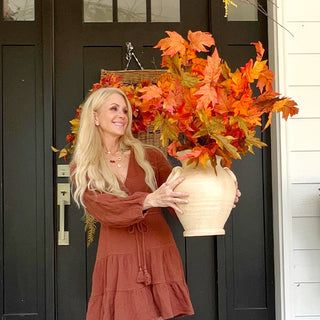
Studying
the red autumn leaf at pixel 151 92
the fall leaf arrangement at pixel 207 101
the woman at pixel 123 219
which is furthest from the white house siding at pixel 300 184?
the red autumn leaf at pixel 151 92

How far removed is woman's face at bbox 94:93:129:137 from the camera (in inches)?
94.5

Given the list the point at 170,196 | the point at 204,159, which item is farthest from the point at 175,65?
the point at 170,196

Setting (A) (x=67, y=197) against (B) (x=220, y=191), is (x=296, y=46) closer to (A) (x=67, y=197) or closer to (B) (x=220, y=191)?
(B) (x=220, y=191)

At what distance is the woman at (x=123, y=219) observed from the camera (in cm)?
221

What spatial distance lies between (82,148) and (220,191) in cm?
66

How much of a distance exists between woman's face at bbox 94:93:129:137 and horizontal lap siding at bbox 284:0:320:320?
92 cm

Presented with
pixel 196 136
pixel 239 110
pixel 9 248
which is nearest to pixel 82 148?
pixel 196 136

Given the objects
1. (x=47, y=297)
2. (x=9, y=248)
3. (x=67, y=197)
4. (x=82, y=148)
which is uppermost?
(x=82, y=148)

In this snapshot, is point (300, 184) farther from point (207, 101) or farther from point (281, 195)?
point (207, 101)

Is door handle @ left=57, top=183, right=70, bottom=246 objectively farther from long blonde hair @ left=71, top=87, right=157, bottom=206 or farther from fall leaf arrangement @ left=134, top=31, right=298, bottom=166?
fall leaf arrangement @ left=134, top=31, right=298, bottom=166

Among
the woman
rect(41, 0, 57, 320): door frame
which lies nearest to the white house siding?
the woman

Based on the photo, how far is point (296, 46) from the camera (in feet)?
9.36

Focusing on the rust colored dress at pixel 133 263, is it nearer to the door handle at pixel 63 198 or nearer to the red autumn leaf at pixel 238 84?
the red autumn leaf at pixel 238 84

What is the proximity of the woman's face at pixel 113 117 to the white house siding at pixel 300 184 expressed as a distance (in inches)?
34.9
